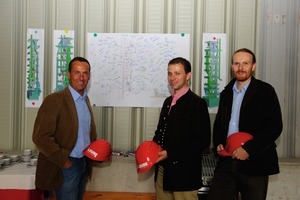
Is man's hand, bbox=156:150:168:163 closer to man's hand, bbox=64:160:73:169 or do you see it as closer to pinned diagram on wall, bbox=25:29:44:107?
man's hand, bbox=64:160:73:169

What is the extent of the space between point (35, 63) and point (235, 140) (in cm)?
183

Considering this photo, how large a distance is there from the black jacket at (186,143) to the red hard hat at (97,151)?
0.43 meters

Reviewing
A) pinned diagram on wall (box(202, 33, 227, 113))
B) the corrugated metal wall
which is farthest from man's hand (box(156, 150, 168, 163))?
pinned diagram on wall (box(202, 33, 227, 113))

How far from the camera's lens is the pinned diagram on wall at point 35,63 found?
259 cm

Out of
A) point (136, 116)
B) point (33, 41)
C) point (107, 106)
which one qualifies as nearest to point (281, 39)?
point (136, 116)

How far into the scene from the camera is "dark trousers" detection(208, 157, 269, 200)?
184cm

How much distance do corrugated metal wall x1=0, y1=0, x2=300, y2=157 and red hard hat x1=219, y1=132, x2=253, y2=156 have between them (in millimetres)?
806

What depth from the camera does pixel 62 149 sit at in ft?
5.94

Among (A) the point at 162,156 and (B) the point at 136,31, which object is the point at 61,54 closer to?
(B) the point at 136,31

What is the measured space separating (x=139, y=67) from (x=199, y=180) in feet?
3.78

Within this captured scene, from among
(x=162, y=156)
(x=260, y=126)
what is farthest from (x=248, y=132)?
(x=162, y=156)

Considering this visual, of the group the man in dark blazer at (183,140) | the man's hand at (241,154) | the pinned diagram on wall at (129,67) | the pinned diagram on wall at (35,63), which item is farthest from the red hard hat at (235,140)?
the pinned diagram on wall at (35,63)

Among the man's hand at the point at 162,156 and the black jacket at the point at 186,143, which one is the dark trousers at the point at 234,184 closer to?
the black jacket at the point at 186,143

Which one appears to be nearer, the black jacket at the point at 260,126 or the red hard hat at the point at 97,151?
the black jacket at the point at 260,126
